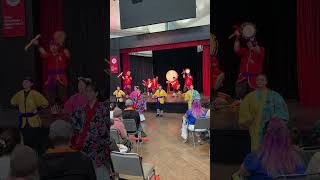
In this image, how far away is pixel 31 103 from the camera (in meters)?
3.95

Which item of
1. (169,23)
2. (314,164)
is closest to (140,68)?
(169,23)

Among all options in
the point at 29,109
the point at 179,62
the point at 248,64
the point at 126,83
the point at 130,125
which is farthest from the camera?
the point at 179,62

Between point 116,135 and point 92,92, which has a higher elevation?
point 92,92

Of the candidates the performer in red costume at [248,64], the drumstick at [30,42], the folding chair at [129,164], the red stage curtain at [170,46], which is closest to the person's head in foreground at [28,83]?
the drumstick at [30,42]

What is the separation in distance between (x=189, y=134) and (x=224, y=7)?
6.22 meters

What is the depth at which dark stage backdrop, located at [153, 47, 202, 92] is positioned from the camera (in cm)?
2058

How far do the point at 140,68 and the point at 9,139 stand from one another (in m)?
19.3

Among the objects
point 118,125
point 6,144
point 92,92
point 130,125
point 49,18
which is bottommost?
point 130,125

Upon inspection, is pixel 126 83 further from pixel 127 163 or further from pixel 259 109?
pixel 259 109

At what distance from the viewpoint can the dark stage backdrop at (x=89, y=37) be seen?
3.76m

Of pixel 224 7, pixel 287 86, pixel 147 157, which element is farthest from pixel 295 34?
pixel 147 157

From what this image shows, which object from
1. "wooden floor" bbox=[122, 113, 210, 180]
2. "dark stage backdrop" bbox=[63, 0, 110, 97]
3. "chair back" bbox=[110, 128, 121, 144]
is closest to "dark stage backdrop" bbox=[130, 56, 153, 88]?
"wooden floor" bbox=[122, 113, 210, 180]

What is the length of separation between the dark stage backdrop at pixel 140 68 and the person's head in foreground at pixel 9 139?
1854 cm

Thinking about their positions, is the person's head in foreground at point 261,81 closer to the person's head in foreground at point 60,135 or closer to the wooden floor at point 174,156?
the person's head in foreground at point 60,135
